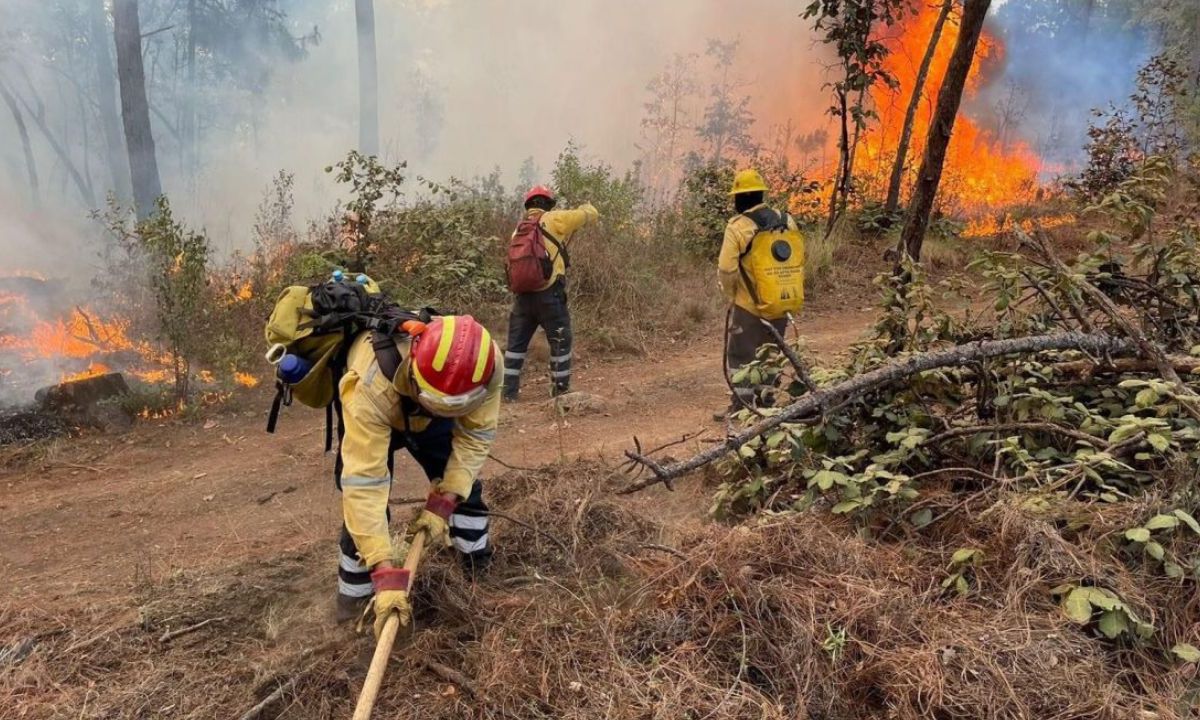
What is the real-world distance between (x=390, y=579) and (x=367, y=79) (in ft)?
47.0

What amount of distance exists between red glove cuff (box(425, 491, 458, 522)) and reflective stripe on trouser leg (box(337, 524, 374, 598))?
393 millimetres

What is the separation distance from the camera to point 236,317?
7.22m

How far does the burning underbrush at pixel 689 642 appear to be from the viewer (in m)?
A: 2.34

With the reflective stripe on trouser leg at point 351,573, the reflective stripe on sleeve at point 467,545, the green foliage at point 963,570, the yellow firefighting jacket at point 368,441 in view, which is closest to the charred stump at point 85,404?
the reflective stripe on trouser leg at point 351,573

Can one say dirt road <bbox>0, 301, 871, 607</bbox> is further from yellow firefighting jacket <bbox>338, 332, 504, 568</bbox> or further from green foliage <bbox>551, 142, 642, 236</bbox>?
green foliage <bbox>551, 142, 642, 236</bbox>

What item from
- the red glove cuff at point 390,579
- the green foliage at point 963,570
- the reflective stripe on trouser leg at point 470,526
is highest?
the green foliage at point 963,570

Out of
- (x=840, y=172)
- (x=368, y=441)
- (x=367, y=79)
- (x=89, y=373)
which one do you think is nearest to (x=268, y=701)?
(x=368, y=441)

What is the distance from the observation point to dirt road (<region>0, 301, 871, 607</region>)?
407 cm

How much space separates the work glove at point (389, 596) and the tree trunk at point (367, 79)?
45.7ft

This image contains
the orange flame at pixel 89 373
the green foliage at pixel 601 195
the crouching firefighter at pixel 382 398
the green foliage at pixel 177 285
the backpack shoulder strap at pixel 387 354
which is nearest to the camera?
the crouching firefighter at pixel 382 398

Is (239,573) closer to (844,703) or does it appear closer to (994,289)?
(844,703)

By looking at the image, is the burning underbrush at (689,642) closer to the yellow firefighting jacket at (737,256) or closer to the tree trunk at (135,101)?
the yellow firefighting jacket at (737,256)

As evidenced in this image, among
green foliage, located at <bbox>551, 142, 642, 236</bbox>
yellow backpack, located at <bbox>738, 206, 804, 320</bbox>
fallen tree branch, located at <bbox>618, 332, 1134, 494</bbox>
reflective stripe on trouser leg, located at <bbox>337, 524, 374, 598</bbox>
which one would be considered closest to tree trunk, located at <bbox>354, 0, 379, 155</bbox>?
green foliage, located at <bbox>551, 142, 642, 236</bbox>

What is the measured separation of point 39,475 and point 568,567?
4.40 metres
